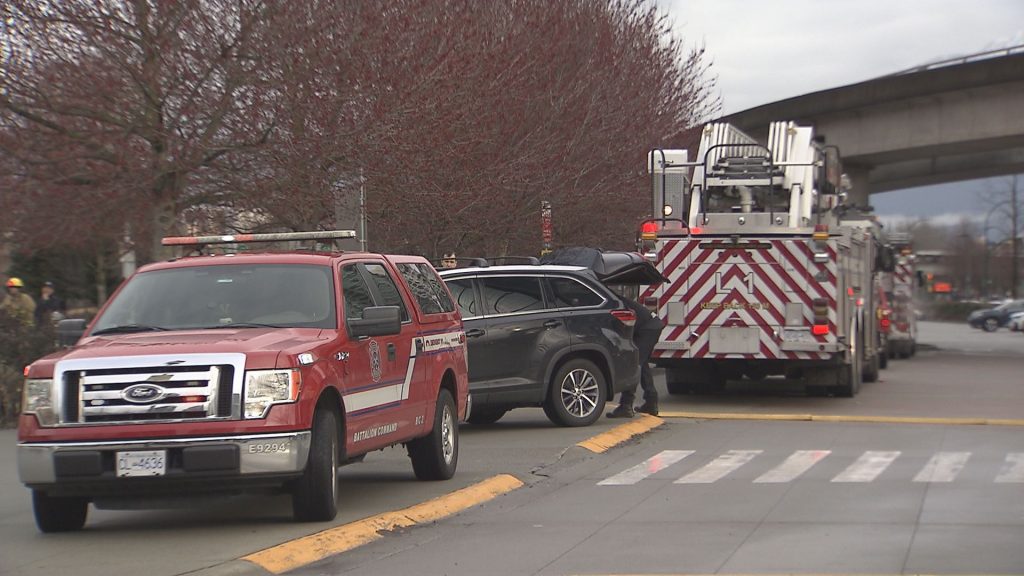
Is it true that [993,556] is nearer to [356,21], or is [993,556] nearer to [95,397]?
[95,397]

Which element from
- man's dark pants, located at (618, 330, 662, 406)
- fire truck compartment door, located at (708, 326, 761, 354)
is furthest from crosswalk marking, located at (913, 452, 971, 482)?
fire truck compartment door, located at (708, 326, 761, 354)

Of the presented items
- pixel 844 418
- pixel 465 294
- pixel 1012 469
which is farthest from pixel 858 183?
pixel 1012 469

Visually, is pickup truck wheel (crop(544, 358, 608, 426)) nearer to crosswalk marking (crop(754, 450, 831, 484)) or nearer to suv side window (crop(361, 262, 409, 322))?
crosswalk marking (crop(754, 450, 831, 484))

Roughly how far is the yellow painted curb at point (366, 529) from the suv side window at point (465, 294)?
172 inches

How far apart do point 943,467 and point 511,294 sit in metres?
5.48

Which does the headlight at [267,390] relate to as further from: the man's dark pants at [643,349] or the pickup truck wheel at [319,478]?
the man's dark pants at [643,349]

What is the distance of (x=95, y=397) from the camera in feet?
28.5

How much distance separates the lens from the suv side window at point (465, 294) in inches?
623

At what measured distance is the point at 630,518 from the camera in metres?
9.97

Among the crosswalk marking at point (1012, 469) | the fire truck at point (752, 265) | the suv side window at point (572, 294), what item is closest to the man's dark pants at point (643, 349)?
the suv side window at point (572, 294)

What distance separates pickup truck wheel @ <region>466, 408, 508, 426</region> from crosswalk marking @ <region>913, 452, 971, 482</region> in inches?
208

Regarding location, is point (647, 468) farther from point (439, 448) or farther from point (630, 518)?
point (630, 518)

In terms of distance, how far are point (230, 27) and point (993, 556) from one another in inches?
481

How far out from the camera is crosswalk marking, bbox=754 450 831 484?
11.9 meters
